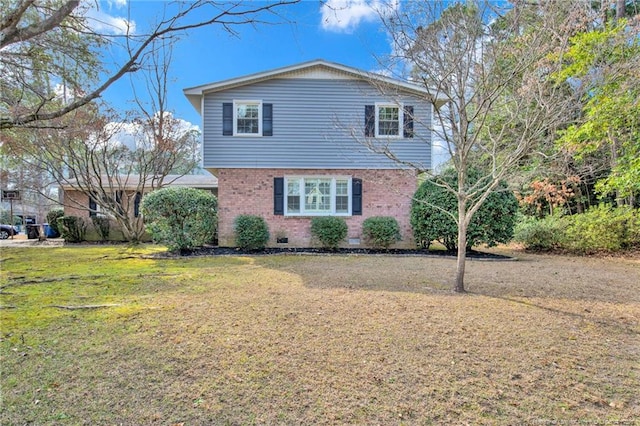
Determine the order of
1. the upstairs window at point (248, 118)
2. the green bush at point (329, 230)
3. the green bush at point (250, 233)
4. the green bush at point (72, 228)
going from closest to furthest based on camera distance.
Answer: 1. the green bush at point (250, 233)
2. the green bush at point (329, 230)
3. the upstairs window at point (248, 118)
4. the green bush at point (72, 228)

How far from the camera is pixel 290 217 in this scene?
38.4ft

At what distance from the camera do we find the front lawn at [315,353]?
2230mm

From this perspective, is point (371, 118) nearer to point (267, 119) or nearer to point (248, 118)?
point (267, 119)

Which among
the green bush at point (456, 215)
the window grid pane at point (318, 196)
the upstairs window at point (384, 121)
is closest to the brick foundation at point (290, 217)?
the window grid pane at point (318, 196)

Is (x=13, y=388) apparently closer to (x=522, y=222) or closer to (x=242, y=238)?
(x=242, y=238)

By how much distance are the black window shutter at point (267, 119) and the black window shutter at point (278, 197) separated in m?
1.68

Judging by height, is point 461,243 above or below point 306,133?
below

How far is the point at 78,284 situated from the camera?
582 cm

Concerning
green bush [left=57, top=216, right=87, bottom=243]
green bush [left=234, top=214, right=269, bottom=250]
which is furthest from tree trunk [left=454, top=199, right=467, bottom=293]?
green bush [left=57, top=216, right=87, bottom=243]

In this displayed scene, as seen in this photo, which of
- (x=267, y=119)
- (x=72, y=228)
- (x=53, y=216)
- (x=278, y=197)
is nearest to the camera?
(x=267, y=119)

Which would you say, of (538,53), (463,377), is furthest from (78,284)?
(538,53)

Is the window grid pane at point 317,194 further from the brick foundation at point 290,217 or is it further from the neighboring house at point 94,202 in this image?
the neighboring house at point 94,202

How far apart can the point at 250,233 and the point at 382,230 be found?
14.7 feet

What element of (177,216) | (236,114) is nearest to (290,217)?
(177,216)
